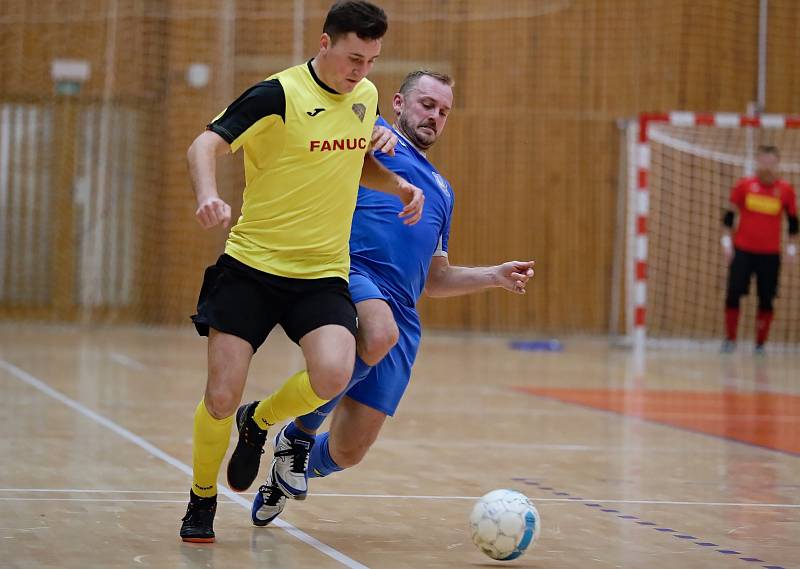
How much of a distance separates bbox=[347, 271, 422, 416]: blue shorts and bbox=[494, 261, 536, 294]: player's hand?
1.19 feet

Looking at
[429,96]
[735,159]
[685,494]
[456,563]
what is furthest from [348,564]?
[735,159]

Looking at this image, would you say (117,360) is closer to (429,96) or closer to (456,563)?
(429,96)

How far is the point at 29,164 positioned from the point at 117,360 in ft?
19.1

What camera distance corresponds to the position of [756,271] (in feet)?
47.8

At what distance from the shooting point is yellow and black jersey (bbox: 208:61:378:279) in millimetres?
4137

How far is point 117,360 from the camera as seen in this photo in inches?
454

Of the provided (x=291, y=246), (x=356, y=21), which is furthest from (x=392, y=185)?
(x=356, y=21)

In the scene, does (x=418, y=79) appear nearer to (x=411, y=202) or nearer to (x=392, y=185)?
(x=392, y=185)

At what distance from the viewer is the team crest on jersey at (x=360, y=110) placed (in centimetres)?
429

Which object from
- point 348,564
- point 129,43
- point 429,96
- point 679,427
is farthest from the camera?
point 129,43

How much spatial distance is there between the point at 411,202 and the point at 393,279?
0.57 meters

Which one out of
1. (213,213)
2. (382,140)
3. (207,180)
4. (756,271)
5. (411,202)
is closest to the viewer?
(213,213)

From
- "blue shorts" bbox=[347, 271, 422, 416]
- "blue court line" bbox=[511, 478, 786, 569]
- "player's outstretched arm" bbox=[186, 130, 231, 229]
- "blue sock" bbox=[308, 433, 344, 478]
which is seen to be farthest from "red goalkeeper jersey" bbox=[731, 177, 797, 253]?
"player's outstretched arm" bbox=[186, 130, 231, 229]

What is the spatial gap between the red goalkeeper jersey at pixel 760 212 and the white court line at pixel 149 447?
7.98 metres
